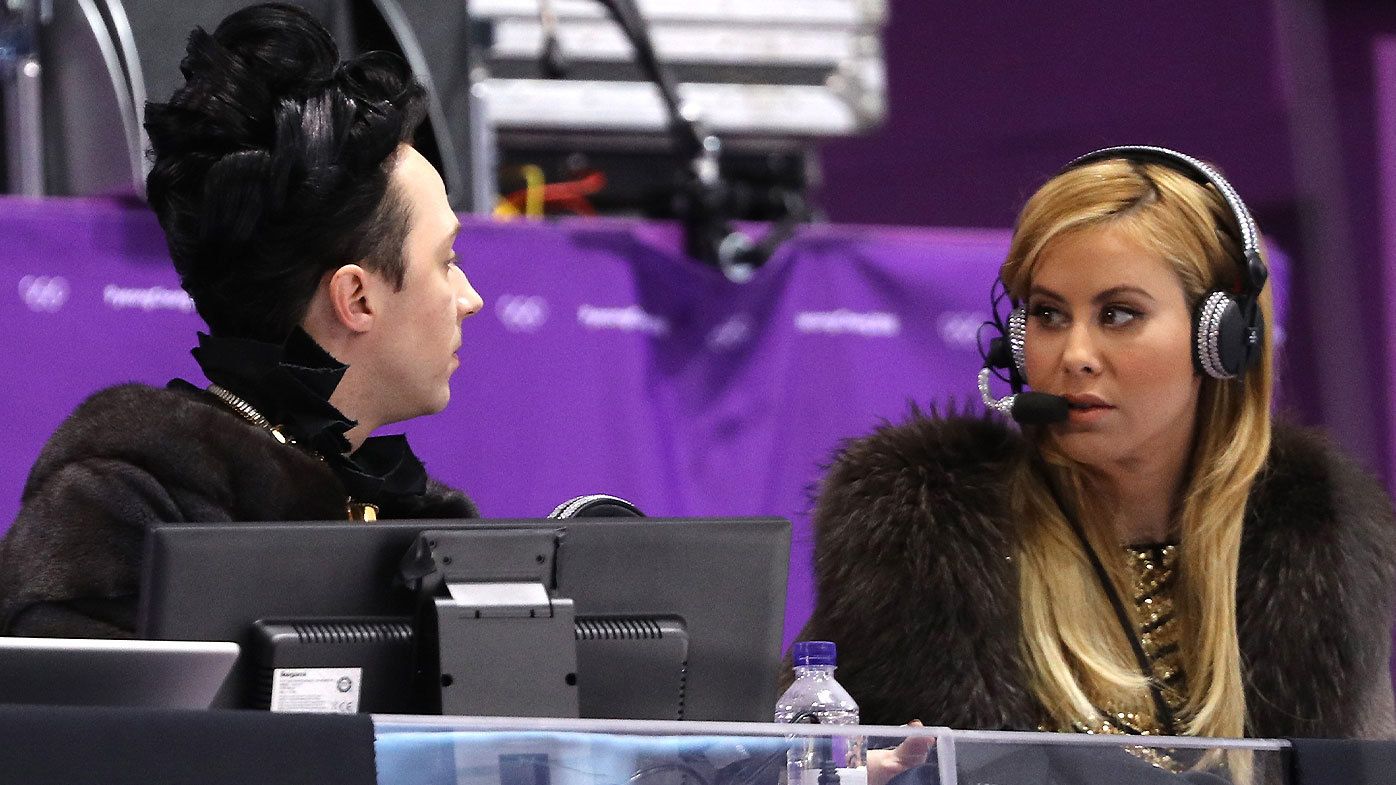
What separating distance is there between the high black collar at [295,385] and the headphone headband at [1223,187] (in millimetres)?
908

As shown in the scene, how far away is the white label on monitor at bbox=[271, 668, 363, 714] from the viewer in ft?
4.46

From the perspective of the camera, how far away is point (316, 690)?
1.38 m

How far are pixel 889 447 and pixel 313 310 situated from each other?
2.19 ft

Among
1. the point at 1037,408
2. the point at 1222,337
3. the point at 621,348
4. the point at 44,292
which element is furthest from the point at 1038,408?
the point at 44,292

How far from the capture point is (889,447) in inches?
86.8

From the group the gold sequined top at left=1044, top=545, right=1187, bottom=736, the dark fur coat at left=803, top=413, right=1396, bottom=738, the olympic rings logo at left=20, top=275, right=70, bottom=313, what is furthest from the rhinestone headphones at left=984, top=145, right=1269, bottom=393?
the olympic rings logo at left=20, top=275, right=70, bottom=313

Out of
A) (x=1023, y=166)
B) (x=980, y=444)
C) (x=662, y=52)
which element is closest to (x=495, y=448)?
(x=662, y=52)

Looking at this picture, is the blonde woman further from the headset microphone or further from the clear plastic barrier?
the clear plastic barrier

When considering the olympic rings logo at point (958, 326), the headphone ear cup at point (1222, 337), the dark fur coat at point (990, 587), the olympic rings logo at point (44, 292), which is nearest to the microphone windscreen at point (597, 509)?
the dark fur coat at point (990, 587)

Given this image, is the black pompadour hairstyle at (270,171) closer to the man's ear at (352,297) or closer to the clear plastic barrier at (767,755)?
the man's ear at (352,297)

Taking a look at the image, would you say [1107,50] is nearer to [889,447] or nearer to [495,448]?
[495,448]

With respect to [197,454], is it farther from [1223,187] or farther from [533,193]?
[533,193]

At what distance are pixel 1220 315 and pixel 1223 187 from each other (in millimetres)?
170

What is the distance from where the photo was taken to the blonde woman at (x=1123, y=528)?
6.88ft
